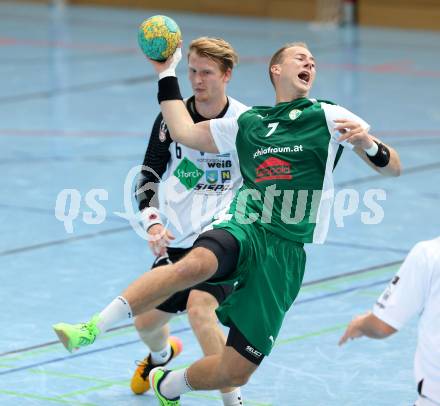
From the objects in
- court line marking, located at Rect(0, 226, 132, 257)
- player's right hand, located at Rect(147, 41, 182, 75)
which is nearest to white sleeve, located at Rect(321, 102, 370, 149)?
player's right hand, located at Rect(147, 41, 182, 75)

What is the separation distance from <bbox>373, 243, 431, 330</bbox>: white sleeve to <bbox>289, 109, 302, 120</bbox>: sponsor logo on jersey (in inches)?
83.5

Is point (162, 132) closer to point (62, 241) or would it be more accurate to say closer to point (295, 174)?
point (295, 174)

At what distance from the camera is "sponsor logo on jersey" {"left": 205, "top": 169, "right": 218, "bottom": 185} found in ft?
25.5

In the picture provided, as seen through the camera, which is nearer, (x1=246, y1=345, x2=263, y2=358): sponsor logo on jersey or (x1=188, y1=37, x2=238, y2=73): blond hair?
(x1=246, y1=345, x2=263, y2=358): sponsor logo on jersey

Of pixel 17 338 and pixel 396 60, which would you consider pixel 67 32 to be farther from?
pixel 17 338

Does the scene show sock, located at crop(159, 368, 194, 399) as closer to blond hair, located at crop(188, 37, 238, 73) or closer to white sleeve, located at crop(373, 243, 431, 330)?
blond hair, located at crop(188, 37, 238, 73)

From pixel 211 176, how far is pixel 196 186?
0.12 meters

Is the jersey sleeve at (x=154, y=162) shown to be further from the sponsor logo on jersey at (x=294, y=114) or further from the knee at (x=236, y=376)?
the knee at (x=236, y=376)

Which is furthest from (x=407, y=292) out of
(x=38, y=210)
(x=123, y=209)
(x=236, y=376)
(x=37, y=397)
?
(x=38, y=210)


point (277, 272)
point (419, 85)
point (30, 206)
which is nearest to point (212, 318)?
point (277, 272)

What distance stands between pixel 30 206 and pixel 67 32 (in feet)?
49.0

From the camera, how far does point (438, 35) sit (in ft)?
85.6

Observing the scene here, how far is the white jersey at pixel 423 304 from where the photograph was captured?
5012 millimetres

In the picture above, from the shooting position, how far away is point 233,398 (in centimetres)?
730
